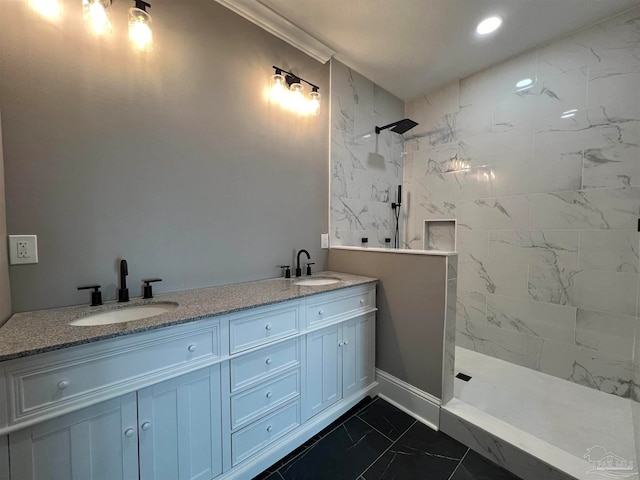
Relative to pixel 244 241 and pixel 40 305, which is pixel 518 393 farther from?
pixel 40 305

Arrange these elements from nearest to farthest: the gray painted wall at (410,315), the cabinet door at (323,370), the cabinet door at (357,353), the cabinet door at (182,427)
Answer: the cabinet door at (182,427) → the cabinet door at (323,370) → the gray painted wall at (410,315) → the cabinet door at (357,353)

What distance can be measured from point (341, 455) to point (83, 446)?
3.78 ft

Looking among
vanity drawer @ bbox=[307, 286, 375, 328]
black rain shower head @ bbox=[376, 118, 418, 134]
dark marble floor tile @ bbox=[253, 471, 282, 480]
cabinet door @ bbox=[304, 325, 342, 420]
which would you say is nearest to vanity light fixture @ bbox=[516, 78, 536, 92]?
black rain shower head @ bbox=[376, 118, 418, 134]

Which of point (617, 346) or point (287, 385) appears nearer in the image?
point (287, 385)

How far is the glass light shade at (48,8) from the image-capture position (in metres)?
1.10

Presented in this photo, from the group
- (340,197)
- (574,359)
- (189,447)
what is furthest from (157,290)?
(574,359)

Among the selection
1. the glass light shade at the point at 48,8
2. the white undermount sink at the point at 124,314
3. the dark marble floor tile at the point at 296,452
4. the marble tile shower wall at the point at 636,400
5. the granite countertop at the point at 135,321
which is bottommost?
the dark marble floor tile at the point at 296,452

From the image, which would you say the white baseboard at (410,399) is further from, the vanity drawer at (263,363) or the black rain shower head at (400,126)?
the black rain shower head at (400,126)

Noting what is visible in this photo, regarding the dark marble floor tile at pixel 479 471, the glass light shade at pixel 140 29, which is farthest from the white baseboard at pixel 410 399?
the glass light shade at pixel 140 29

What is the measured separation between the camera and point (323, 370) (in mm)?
1556

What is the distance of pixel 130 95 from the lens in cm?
132

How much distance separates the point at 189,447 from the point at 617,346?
2.69 m

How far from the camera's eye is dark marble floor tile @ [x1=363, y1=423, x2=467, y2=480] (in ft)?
4.20

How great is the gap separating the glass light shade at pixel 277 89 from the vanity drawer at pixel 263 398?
1.83 metres
